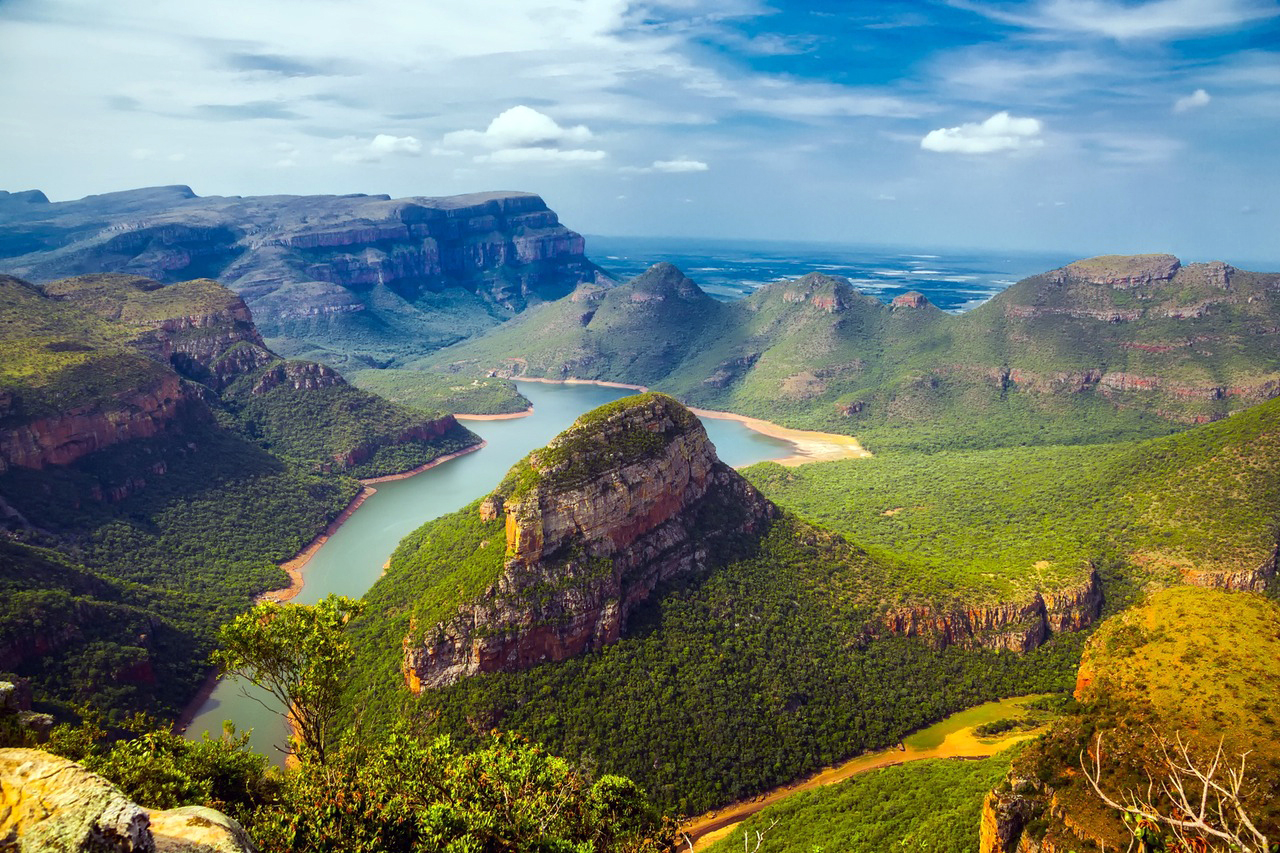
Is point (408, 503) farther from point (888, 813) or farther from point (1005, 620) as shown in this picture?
point (888, 813)

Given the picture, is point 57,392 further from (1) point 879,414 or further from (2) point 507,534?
(1) point 879,414

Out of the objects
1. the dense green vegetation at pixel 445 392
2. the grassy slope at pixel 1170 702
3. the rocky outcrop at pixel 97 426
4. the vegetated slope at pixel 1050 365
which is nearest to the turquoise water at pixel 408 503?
the dense green vegetation at pixel 445 392

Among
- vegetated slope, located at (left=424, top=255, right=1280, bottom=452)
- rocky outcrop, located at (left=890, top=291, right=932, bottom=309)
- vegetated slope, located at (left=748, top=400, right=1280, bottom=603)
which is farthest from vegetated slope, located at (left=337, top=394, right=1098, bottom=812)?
rocky outcrop, located at (left=890, top=291, right=932, bottom=309)

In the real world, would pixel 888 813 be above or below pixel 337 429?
below

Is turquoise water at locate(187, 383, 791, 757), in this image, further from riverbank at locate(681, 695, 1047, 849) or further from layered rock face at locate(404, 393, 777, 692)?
riverbank at locate(681, 695, 1047, 849)

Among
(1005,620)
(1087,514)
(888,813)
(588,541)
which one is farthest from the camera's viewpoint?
(1087,514)

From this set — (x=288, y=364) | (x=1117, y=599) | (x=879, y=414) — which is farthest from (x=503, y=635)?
(x=879, y=414)

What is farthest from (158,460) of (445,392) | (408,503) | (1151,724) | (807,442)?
(807,442)
